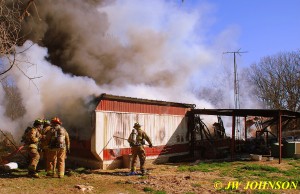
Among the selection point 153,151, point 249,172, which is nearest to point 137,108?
point 153,151

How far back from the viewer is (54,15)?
48.5ft

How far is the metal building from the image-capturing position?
1234 cm

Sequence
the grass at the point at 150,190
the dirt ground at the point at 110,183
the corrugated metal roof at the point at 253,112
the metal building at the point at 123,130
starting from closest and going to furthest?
the grass at the point at 150,190, the dirt ground at the point at 110,183, the metal building at the point at 123,130, the corrugated metal roof at the point at 253,112

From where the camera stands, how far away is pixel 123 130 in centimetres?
1337

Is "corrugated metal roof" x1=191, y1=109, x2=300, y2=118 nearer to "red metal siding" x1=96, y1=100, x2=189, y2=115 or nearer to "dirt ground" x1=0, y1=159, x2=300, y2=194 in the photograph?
"red metal siding" x1=96, y1=100, x2=189, y2=115

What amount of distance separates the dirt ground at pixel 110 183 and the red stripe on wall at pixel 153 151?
1182 millimetres

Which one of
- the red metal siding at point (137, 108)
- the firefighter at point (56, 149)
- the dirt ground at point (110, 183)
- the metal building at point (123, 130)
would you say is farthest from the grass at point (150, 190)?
the red metal siding at point (137, 108)

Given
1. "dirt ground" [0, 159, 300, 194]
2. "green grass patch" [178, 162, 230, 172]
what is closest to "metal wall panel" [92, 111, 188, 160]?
"dirt ground" [0, 159, 300, 194]

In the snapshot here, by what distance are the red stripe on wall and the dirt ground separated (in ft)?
3.88

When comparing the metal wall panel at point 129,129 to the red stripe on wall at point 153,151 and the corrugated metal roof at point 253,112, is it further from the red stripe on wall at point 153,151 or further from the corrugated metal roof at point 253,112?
the corrugated metal roof at point 253,112

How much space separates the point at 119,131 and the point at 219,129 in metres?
8.52

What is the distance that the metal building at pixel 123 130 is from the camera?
1234cm

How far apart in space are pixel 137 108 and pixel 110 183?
5.06 meters

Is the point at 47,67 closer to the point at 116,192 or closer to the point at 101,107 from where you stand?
the point at 101,107
